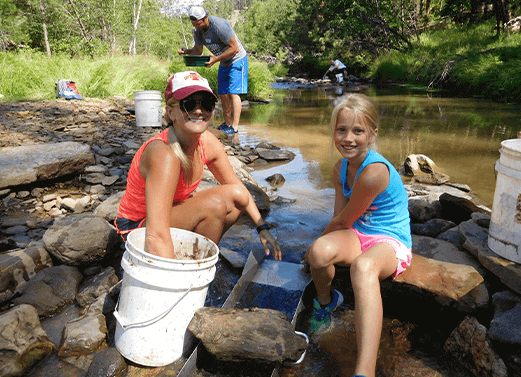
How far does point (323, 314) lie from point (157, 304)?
3.42 feet

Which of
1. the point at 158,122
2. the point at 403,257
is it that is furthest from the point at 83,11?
the point at 403,257

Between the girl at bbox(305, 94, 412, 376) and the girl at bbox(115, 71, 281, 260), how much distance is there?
0.43 m

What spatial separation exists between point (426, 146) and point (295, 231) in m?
4.03

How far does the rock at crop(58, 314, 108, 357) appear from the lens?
71.6 inches

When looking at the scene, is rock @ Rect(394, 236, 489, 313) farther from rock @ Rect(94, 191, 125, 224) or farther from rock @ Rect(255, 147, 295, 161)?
rock @ Rect(255, 147, 295, 161)

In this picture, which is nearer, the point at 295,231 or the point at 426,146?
the point at 295,231

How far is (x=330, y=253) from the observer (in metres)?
1.96

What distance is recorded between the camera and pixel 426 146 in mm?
6145

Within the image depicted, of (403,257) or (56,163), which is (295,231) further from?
(56,163)

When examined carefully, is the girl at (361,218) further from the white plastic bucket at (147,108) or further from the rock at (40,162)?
the white plastic bucket at (147,108)

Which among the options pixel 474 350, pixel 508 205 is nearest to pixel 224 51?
pixel 508 205

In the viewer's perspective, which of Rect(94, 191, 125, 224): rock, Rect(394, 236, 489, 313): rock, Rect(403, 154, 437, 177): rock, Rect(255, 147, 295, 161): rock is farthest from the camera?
Rect(255, 147, 295, 161): rock

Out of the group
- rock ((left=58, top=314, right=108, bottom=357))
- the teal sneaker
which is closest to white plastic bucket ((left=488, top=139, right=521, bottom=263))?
the teal sneaker

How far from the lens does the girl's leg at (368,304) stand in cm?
159
